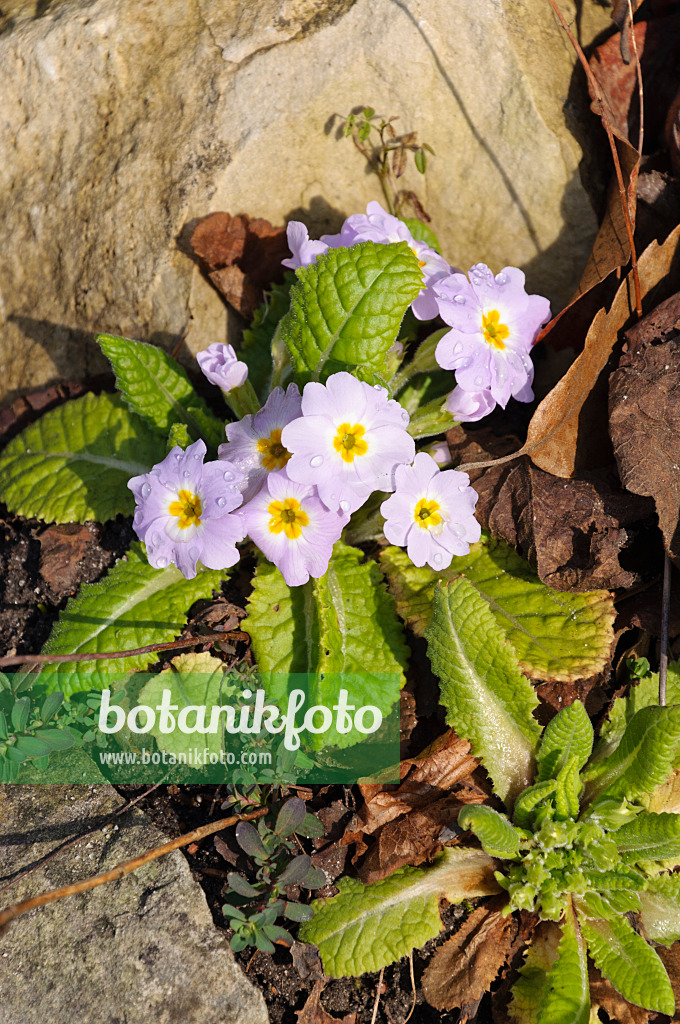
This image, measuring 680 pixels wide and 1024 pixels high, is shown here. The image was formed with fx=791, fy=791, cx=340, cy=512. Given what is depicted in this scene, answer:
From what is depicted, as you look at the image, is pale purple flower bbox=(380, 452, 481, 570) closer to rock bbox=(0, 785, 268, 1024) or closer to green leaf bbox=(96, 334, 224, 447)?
green leaf bbox=(96, 334, 224, 447)

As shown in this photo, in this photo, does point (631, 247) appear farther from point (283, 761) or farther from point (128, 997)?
point (128, 997)

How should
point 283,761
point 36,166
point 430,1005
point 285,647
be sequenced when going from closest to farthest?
point 430,1005 → point 283,761 → point 285,647 → point 36,166

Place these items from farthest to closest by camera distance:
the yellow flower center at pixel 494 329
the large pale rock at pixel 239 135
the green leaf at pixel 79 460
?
1. the large pale rock at pixel 239 135
2. the green leaf at pixel 79 460
3. the yellow flower center at pixel 494 329

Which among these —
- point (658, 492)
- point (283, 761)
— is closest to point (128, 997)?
point (283, 761)

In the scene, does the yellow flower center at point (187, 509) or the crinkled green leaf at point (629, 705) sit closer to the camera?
the yellow flower center at point (187, 509)

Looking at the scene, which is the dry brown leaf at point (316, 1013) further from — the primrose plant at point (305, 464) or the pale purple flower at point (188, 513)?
the pale purple flower at point (188, 513)

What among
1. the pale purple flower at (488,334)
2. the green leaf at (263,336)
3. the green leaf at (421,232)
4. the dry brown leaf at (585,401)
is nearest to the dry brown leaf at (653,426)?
the dry brown leaf at (585,401)
